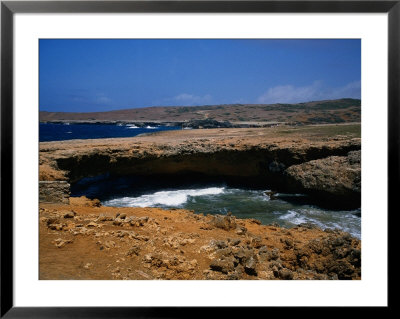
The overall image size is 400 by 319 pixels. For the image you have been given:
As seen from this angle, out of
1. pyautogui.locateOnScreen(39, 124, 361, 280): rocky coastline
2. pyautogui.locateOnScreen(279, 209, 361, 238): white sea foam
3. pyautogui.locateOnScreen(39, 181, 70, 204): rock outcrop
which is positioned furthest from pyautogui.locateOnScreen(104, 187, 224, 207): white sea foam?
pyautogui.locateOnScreen(279, 209, 361, 238): white sea foam

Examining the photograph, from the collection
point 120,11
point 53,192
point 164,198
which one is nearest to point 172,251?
point 53,192

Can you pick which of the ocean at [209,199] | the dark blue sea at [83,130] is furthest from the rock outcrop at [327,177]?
the dark blue sea at [83,130]

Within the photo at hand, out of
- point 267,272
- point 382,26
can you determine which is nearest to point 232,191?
point 267,272

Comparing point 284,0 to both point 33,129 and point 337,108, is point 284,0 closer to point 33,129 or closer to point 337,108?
point 337,108

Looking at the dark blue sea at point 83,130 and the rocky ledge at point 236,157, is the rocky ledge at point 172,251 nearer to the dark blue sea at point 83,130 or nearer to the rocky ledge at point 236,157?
the dark blue sea at point 83,130

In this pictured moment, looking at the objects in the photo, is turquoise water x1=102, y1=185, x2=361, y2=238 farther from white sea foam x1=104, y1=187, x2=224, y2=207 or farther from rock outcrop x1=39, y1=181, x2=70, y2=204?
rock outcrop x1=39, y1=181, x2=70, y2=204

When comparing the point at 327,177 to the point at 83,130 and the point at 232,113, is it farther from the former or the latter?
the point at 83,130
